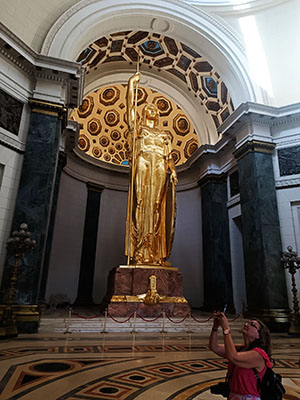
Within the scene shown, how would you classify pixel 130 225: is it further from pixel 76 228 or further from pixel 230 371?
pixel 230 371

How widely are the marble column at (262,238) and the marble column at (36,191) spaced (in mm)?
5549

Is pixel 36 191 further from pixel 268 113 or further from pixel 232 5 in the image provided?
pixel 232 5

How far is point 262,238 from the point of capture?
798cm

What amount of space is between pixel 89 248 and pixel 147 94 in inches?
309

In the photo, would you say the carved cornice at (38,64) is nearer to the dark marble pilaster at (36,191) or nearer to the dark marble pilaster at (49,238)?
the dark marble pilaster at (36,191)

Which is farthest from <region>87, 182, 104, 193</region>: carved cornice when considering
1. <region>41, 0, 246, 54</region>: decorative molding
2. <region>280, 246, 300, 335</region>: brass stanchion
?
<region>280, 246, 300, 335</region>: brass stanchion

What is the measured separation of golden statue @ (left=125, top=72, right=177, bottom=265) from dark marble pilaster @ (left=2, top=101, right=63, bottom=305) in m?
2.29

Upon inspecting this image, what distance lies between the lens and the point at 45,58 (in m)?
7.12

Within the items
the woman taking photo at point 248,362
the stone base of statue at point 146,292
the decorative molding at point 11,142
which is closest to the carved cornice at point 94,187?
the stone base of statue at point 146,292

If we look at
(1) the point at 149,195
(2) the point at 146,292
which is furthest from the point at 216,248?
(2) the point at 146,292

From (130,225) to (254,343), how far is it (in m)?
6.31

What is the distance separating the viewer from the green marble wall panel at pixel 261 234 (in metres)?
7.69

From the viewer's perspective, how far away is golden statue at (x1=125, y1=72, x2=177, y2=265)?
8359mm

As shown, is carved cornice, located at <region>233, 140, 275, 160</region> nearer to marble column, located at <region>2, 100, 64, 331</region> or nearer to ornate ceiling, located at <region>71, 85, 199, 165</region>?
ornate ceiling, located at <region>71, 85, 199, 165</region>
